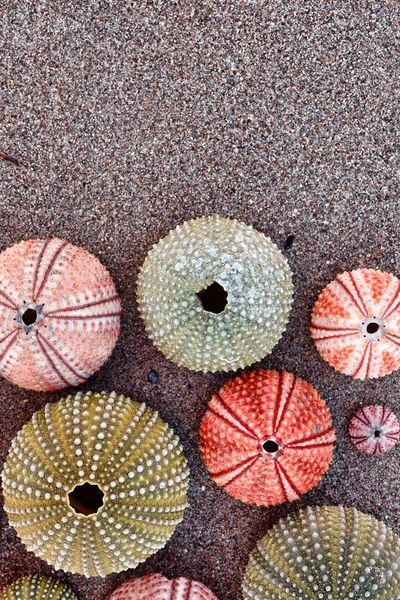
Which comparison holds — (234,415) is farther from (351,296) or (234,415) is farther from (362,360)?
(351,296)

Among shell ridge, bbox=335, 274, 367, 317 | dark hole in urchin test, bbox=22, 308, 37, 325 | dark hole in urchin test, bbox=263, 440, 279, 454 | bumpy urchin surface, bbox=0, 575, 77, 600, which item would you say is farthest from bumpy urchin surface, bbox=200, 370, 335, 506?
bumpy urchin surface, bbox=0, 575, 77, 600

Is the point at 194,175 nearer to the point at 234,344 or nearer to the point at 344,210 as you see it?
the point at 344,210

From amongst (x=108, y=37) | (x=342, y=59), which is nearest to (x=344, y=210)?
(x=342, y=59)

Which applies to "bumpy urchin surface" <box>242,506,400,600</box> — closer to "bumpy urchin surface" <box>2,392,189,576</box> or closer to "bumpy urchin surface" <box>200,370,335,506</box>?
"bumpy urchin surface" <box>200,370,335,506</box>

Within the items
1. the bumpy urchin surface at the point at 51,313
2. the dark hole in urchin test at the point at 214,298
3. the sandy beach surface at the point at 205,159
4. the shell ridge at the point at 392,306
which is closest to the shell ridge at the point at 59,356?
the bumpy urchin surface at the point at 51,313

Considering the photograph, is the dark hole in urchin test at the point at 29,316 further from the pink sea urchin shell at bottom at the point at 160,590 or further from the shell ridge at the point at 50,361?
the pink sea urchin shell at bottom at the point at 160,590

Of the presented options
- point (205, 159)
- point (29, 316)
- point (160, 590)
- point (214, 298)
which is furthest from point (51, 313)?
point (160, 590)
